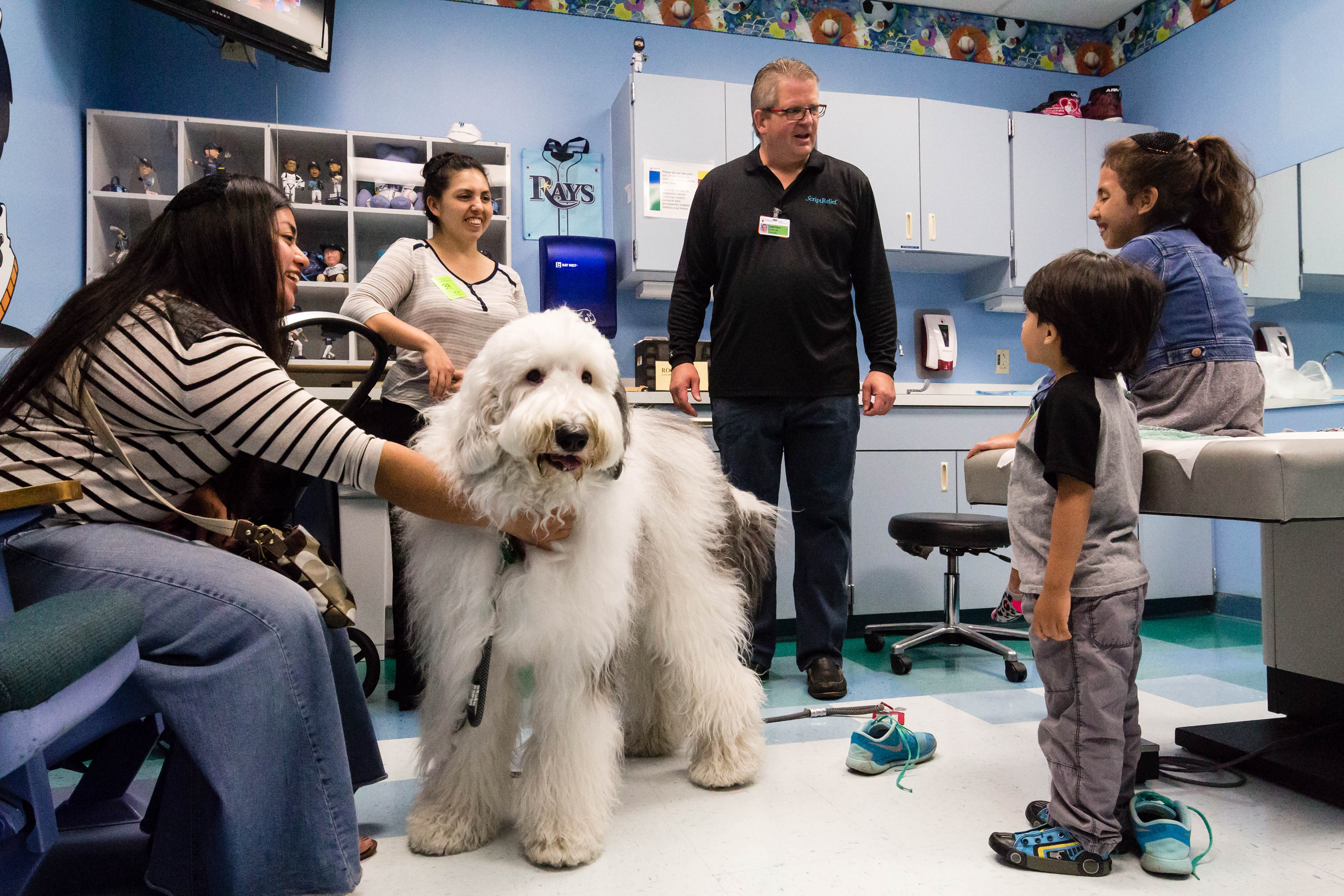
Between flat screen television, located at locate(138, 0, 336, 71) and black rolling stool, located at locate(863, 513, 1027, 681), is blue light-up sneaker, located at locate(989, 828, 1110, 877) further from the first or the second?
flat screen television, located at locate(138, 0, 336, 71)

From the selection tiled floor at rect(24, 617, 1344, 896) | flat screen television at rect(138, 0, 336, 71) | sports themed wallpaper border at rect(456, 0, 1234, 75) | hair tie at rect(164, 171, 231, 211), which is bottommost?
tiled floor at rect(24, 617, 1344, 896)

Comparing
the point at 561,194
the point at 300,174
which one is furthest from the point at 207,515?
the point at 561,194

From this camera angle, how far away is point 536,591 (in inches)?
55.4

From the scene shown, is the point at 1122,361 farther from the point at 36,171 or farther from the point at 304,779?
the point at 36,171

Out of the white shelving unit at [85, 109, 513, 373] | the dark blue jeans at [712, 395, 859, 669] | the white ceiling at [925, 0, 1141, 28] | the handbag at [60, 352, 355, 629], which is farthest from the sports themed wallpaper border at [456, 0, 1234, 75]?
the handbag at [60, 352, 355, 629]

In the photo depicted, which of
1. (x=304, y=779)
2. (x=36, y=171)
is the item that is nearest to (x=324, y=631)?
(x=304, y=779)

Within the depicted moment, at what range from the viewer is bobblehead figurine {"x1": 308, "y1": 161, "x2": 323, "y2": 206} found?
143 inches

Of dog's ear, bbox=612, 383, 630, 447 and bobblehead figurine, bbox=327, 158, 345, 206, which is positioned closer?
dog's ear, bbox=612, 383, 630, 447

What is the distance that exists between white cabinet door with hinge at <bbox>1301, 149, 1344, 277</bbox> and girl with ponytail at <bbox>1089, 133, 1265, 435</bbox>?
2815mm

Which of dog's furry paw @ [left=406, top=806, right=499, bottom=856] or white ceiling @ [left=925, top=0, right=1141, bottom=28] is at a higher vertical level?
white ceiling @ [left=925, top=0, right=1141, bottom=28]

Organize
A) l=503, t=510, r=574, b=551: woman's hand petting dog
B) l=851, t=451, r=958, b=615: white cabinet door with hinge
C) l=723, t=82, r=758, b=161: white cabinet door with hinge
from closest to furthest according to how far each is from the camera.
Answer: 1. l=503, t=510, r=574, b=551: woman's hand petting dog
2. l=851, t=451, r=958, b=615: white cabinet door with hinge
3. l=723, t=82, r=758, b=161: white cabinet door with hinge

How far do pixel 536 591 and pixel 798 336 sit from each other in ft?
4.63

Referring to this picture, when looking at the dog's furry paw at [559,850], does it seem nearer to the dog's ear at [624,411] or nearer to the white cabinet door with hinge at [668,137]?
the dog's ear at [624,411]

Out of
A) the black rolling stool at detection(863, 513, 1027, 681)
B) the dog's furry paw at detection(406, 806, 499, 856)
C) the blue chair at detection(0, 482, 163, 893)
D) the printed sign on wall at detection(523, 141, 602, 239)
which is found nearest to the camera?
the blue chair at detection(0, 482, 163, 893)
